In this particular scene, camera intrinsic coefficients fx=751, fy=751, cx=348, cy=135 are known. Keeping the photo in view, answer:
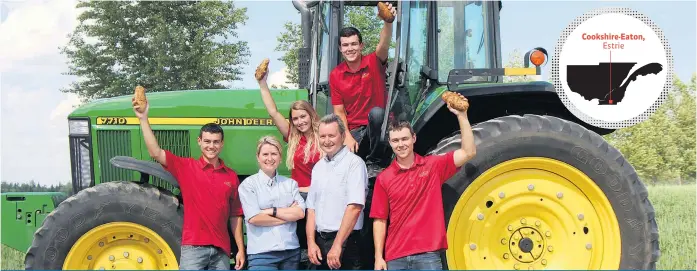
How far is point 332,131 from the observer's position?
188 inches

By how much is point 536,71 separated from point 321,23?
1.82 m

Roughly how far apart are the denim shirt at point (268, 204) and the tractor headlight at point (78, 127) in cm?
224

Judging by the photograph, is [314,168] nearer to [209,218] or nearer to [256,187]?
[256,187]

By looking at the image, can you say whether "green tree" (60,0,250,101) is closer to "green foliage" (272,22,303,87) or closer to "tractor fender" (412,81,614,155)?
"green foliage" (272,22,303,87)

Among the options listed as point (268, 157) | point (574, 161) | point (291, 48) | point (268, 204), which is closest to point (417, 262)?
point (268, 204)

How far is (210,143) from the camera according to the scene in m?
5.07

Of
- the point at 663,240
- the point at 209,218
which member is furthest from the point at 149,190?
the point at 663,240

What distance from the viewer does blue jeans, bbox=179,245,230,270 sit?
5023 mm

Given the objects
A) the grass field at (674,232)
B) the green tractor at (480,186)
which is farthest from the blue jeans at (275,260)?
the grass field at (674,232)

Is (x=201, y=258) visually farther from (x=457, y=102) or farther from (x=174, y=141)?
(x=457, y=102)

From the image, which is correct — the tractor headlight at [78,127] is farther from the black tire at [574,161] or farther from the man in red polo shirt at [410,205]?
the black tire at [574,161]

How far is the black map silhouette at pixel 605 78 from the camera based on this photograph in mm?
5852

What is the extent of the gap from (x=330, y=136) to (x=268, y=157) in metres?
0.46

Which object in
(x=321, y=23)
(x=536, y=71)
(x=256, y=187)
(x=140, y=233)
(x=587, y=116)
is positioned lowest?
(x=140, y=233)
